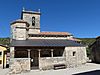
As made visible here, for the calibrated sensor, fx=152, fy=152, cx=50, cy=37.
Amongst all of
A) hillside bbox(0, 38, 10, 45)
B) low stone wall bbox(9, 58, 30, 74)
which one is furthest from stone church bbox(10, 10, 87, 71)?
hillside bbox(0, 38, 10, 45)

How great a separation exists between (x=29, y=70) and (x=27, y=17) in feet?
51.0

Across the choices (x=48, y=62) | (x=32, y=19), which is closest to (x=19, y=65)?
(x=48, y=62)

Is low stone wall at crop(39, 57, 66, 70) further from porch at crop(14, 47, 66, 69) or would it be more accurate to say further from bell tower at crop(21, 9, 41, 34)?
bell tower at crop(21, 9, 41, 34)

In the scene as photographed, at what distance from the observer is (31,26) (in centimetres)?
3653

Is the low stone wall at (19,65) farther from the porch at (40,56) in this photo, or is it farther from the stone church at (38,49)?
the porch at (40,56)

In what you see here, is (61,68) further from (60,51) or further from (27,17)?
(27,17)

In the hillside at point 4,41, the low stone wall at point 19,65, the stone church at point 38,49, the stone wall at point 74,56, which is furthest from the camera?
the hillside at point 4,41

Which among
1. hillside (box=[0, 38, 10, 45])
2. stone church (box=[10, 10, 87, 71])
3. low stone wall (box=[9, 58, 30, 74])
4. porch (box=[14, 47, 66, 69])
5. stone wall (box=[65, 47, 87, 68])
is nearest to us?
low stone wall (box=[9, 58, 30, 74])

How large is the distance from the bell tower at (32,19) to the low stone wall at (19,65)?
12.2m

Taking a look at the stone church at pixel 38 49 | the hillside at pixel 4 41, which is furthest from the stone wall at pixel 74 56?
the hillside at pixel 4 41

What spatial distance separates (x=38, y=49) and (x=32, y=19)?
12216 mm

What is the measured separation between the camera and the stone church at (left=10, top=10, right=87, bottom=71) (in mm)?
26033

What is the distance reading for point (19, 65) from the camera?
80.9ft

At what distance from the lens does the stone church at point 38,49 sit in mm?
26033
